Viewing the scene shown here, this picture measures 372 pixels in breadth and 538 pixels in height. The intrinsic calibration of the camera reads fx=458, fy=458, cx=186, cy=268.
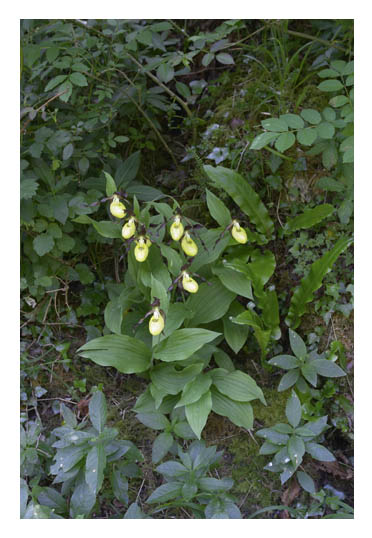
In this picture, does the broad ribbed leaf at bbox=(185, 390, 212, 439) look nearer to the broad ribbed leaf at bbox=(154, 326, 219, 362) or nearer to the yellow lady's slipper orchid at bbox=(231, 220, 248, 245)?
the broad ribbed leaf at bbox=(154, 326, 219, 362)

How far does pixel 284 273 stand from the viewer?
242cm

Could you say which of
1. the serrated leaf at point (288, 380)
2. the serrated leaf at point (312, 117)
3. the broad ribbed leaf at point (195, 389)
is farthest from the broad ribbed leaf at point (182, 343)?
the serrated leaf at point (312, 117)

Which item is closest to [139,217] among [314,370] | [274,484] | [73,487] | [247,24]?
[314,370]

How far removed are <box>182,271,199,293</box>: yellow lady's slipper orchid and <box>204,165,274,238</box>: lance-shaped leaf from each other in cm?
61

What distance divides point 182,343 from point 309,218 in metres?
0.93

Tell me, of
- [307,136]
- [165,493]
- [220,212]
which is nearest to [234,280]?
[220,212]

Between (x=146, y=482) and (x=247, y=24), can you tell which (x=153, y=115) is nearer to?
(x=247, y=24)

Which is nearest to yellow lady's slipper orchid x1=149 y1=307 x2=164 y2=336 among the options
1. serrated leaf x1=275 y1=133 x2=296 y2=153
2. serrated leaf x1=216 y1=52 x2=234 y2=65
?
serrated leaf x1=275 y1=133 x2=296 y2=153

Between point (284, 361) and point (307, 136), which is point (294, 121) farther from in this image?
point (284, 361)

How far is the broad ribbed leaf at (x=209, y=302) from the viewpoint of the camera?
216 centimetres

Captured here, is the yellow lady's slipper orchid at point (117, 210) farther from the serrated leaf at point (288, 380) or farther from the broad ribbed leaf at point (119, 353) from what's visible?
the serrated leaf at point (288, 380)

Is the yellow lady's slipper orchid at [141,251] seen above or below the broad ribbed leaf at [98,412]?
above

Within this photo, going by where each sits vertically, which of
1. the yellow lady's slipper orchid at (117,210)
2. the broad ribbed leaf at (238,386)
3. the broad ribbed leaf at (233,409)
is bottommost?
the broad ribbed leaf at (233,409)

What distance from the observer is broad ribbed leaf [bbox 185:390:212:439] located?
186 centimetres
